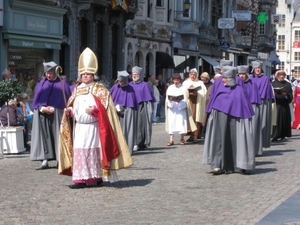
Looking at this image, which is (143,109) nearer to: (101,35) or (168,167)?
(168,167)

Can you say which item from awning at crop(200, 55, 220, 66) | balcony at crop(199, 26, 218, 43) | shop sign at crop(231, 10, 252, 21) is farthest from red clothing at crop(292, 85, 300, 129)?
shop sign at crop(231, 10, 252, 21)

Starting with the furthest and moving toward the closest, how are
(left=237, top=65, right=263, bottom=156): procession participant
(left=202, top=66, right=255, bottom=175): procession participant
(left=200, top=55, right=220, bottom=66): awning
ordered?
(left=200, top=55, right=220, bottom=66): awning, (left=237, top=65, right=263, bottom=156): procession participant, (left=202, top=66, right=255, bottom=175): procession participant

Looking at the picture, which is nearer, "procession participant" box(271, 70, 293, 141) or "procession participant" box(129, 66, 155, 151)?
"procession participant" box(129, 66, 155, 151)

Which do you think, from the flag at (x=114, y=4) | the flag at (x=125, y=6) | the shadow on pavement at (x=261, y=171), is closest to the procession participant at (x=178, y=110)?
the shadow on pavement at (x=261, y=171)

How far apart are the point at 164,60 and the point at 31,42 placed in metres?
15.8

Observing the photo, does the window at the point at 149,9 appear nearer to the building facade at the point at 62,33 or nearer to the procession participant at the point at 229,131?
the building facade at the point at 62,33

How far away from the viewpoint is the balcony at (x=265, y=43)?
234 ft

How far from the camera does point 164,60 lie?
42.5m

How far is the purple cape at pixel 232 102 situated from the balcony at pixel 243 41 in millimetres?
49338

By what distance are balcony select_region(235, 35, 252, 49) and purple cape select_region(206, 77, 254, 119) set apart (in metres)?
49.3

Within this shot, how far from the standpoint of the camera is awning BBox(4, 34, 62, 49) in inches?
1032

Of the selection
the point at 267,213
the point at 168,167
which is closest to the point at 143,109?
the point at 168,167

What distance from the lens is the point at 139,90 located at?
60.1 feet

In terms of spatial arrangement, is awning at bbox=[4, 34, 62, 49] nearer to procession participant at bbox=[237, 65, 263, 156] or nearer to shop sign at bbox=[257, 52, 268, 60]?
Result: procession participant at bbox=[237, 65, 263, 156]
